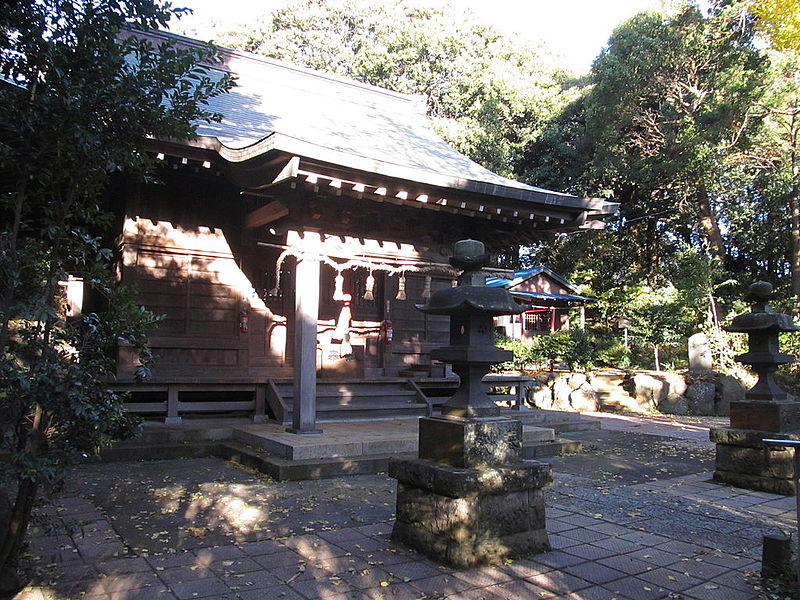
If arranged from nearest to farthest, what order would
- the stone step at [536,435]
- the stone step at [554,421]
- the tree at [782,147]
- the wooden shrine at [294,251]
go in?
the wooden shrine at [294,251] → the stone step at [536,435] → the stone step at [554,421] → the tree at [782,147]

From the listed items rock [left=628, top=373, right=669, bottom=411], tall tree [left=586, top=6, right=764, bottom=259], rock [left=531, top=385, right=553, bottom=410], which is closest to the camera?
rock [left=628, top=373, right=669, bottom=411]

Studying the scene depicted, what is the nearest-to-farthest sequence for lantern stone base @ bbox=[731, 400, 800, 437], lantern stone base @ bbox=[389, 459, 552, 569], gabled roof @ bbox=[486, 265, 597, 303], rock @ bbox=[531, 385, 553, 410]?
lantern stone base @ bbox=[389, 459, 552, 569]
lantern stone base @ bbox=[731, 400, 800, 437]
rock @ bbox=[531, 385, 553, 410]
gabled roof @ bbox=[486, 265, 597, 303]

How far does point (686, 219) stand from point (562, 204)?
60.1 ft

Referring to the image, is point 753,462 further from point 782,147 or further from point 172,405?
point 782,147

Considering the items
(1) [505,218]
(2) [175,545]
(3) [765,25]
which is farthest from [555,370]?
(2) [175,545]

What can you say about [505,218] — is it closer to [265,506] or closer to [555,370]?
[265,506]

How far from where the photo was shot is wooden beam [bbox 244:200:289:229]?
7923 millimetres

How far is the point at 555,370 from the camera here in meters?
18.5

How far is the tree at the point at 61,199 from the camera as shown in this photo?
3.01 metres

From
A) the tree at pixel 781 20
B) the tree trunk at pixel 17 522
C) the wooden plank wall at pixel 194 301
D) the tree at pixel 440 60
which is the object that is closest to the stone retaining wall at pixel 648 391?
the wooden plank wall at pixel 194 301

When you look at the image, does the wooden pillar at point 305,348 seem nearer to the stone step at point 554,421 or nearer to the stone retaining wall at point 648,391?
the stone step at point 554,421

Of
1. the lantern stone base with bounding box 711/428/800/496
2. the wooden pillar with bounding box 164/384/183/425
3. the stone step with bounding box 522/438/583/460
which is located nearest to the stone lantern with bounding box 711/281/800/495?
the lantern stone base with bounding box 711/428/800/496

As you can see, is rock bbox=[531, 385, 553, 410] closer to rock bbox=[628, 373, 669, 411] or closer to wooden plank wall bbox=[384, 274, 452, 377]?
rock bbox=[628, 373, 669, 411]

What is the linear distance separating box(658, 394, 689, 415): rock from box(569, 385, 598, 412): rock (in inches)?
66.3
